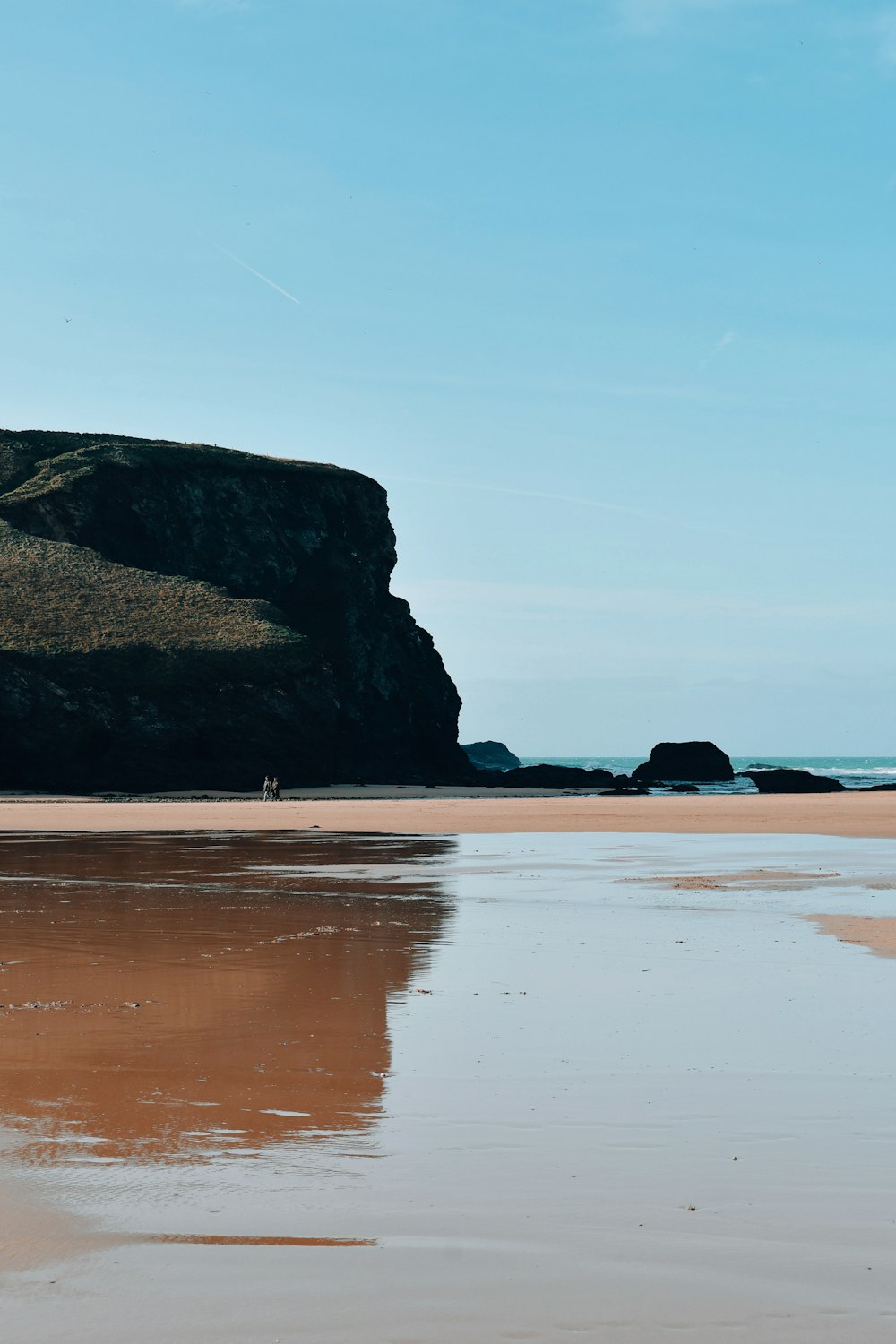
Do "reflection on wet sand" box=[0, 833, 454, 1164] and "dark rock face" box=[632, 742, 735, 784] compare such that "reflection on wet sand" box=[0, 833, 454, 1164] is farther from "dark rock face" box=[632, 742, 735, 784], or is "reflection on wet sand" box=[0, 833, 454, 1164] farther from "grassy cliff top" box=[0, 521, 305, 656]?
"dark rock face" box=[632, 742, 735, 784]

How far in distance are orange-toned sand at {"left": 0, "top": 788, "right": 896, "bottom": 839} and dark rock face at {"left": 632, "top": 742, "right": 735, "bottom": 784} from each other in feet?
156

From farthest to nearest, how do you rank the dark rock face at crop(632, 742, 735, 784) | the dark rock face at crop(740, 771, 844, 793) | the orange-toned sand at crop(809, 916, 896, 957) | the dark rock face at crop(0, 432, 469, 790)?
the dark rock face at crop(632, 742, 735, 784) → the dark rock face at crop(740, 771, 844, 793) → the dark rock face at crop(0, 432, 469, 790) → the orange-toned sand at crop(809, 916, 896, 957)

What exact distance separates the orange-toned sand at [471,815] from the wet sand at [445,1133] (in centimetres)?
2213

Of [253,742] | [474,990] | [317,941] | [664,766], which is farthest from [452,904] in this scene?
[664,766]

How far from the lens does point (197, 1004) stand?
31.8 ft

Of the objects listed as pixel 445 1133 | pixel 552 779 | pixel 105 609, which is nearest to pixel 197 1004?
pixel 445 1133

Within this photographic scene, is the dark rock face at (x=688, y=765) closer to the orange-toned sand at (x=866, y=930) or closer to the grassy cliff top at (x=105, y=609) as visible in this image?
the grassy cliff top at (x=105, y=609)

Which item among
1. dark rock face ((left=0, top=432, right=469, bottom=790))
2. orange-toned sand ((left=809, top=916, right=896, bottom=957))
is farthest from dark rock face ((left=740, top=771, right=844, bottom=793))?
orange-toned sand ((left=809, top=916, right=896, bottom=957))

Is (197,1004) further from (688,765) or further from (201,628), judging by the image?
(688,765)

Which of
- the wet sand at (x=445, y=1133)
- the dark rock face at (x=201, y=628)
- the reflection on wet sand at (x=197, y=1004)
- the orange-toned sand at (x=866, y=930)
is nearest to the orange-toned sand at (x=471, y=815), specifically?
the dark rock face at (x=201, y=628)

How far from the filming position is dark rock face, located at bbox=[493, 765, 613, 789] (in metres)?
82.4

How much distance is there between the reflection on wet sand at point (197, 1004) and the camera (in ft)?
21.0

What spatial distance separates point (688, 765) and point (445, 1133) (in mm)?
102007

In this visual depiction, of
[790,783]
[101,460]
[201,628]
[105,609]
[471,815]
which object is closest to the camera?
[471,815]
